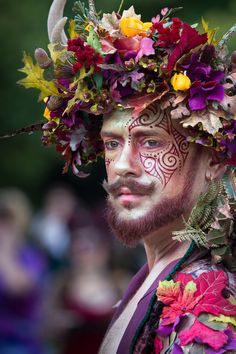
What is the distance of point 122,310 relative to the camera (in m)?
5.91

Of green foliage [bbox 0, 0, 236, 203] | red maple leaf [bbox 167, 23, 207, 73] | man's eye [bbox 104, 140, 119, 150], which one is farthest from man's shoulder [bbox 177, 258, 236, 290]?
green foliage [bbox 0, 0, 236, 203]

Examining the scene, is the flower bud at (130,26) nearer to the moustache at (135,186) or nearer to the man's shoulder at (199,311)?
the moustache at (135,186)

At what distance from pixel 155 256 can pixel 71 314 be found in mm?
3650

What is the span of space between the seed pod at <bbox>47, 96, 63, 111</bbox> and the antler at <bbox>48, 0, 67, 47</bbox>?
281mm

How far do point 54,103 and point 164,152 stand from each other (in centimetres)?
69

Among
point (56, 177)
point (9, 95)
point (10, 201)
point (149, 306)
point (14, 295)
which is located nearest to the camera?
point (149, 306)

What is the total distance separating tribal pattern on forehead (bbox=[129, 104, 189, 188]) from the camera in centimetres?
546

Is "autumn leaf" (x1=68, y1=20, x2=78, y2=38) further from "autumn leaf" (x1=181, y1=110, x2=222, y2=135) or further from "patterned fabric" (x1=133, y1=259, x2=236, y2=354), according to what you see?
"patterned fabric" (x1=133, y1=259, x2=236, y2=354)

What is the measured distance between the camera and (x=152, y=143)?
217 inches

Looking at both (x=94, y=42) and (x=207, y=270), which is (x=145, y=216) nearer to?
(x=207, y=270)

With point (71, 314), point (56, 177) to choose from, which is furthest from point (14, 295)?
point (56, 177)

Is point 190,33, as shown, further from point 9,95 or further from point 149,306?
point 9,95

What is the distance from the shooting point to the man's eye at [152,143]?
5492mm

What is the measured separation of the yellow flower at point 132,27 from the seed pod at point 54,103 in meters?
0.51
